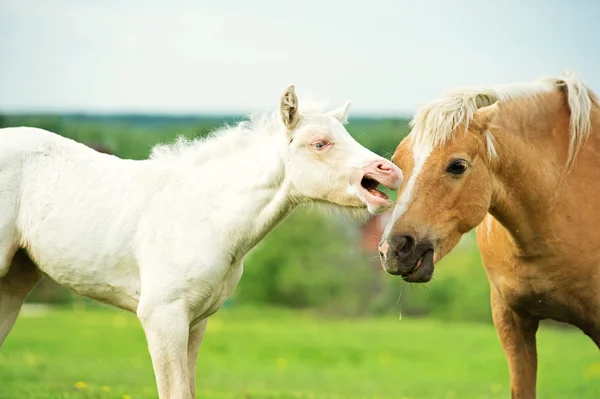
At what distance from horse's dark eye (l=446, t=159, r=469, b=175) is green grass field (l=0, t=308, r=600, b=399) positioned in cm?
397

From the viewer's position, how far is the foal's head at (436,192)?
16.3 ft

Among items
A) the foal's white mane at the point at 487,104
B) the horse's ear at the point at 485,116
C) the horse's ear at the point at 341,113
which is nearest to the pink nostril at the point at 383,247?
the foal's white mane at the point at 487,104

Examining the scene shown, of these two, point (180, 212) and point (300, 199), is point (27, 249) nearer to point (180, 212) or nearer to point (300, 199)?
point (180, 212)

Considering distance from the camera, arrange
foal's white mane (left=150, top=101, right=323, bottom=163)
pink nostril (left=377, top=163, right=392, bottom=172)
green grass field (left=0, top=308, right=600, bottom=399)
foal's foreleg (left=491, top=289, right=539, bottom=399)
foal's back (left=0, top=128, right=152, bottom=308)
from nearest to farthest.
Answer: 1. pink nostril (left=377, top=163, right=392, bottom=172)
2. foal's back (left=0, top=128, right=152, bottom=308)
3. foal's white mane (left=150, top=101, right=323, bottom=163)
4. foal's foreleg (left=491, top=289, right=539, bottom=399)
5. green grass field (left=0, top=308, right=600, bottom=399)

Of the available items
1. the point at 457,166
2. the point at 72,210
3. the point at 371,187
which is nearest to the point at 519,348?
the point at 457,166

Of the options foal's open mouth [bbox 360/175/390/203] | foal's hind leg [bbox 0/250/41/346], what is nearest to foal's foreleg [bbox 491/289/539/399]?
foal's open mouth [bbox 360/175/390/203]

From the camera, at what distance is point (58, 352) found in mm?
17016

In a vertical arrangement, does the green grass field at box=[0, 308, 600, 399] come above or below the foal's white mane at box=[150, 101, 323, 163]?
below

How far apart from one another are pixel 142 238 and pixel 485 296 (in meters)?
28.6

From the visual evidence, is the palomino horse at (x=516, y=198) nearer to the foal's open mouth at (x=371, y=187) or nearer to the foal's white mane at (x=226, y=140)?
the foal's open mouth at (x=371, y=187)

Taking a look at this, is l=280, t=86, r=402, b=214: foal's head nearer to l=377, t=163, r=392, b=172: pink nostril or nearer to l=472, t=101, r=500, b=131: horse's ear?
l=377, t=163, r=392, b=172: pink nostril

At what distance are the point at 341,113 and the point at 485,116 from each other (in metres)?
0.97

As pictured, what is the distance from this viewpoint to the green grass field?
10.8 m

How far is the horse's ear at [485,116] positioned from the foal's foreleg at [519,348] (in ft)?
4.89
